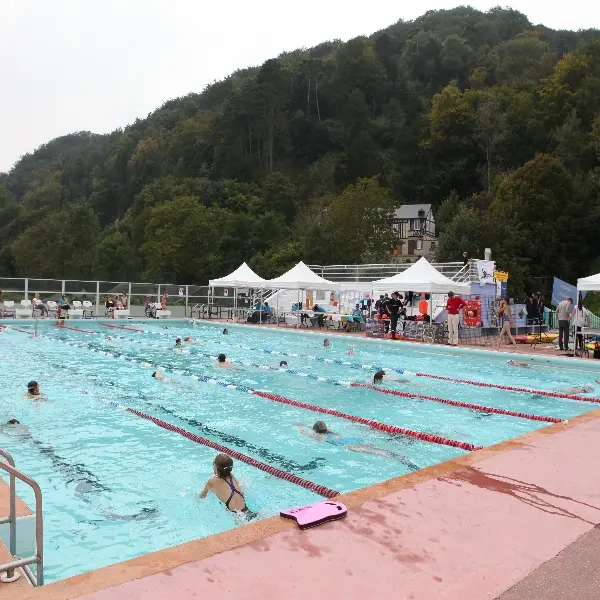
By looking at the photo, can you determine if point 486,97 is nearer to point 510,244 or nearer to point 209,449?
point 510,244

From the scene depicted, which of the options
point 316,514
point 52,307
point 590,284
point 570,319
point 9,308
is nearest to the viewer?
point 316,514

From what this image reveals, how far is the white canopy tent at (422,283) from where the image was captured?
1814cm

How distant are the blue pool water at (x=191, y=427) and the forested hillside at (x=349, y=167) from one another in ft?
74.9

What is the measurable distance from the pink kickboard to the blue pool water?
1432 millimetres

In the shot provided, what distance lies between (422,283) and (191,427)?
11724 mm

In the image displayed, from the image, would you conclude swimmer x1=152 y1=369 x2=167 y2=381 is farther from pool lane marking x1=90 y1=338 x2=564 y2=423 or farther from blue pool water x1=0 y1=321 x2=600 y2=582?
pool lane marking x1=90 y1=338 x2=564 y2=423

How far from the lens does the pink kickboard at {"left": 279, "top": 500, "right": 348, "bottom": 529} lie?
3.53 m

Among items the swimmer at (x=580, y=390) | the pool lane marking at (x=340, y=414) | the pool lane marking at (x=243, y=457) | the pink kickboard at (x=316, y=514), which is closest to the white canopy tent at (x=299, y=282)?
the pool lane marking at (x=340, y=414)

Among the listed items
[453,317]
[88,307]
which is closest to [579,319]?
[453,317]

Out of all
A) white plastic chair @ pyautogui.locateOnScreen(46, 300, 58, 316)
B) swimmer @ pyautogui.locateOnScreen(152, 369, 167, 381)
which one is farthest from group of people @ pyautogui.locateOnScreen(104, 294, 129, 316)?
swimmer @ pyautogui.locateOnScreen(152, 369, 167, 381)

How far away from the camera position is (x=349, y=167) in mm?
73812

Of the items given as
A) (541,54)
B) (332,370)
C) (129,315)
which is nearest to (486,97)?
(541,54)

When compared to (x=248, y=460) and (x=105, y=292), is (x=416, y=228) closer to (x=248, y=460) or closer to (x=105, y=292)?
(x=105, y=292)

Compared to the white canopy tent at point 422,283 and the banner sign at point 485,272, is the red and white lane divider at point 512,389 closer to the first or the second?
the white canopy tent at point 422,283
